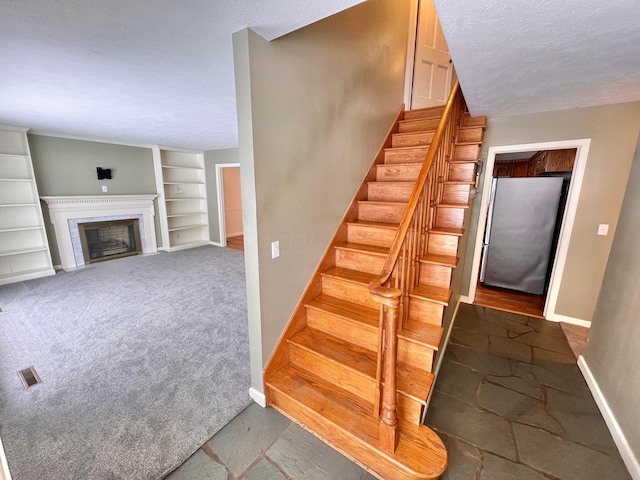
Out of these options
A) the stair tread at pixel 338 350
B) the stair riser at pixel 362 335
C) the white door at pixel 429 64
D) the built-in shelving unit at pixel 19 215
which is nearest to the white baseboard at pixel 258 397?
the stair tread at pixel 338 350

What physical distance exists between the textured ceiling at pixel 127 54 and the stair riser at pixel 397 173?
5.46 feet

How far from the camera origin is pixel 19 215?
3.86 metres

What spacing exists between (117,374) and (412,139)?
359 cm

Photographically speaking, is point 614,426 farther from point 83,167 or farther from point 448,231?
point 83,167

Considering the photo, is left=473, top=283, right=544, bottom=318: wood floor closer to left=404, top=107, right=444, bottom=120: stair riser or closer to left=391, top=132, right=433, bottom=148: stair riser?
left=391, top=132, right=433, bottom=148: stair riser

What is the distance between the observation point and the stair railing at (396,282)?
3.93 feet

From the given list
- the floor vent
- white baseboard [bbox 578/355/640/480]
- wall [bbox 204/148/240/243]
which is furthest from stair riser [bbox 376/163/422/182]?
wall [bbox 204/148/240/243]

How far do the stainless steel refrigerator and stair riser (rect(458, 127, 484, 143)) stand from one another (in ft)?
3.75

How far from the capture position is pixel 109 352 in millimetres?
2268

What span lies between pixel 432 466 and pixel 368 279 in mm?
1138

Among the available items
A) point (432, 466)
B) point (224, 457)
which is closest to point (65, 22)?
point (224, 457)

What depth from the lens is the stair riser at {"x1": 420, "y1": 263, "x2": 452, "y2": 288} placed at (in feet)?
6.14

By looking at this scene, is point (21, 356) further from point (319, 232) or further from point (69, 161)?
point (69, 161)

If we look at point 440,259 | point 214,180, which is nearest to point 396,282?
point 440,259
